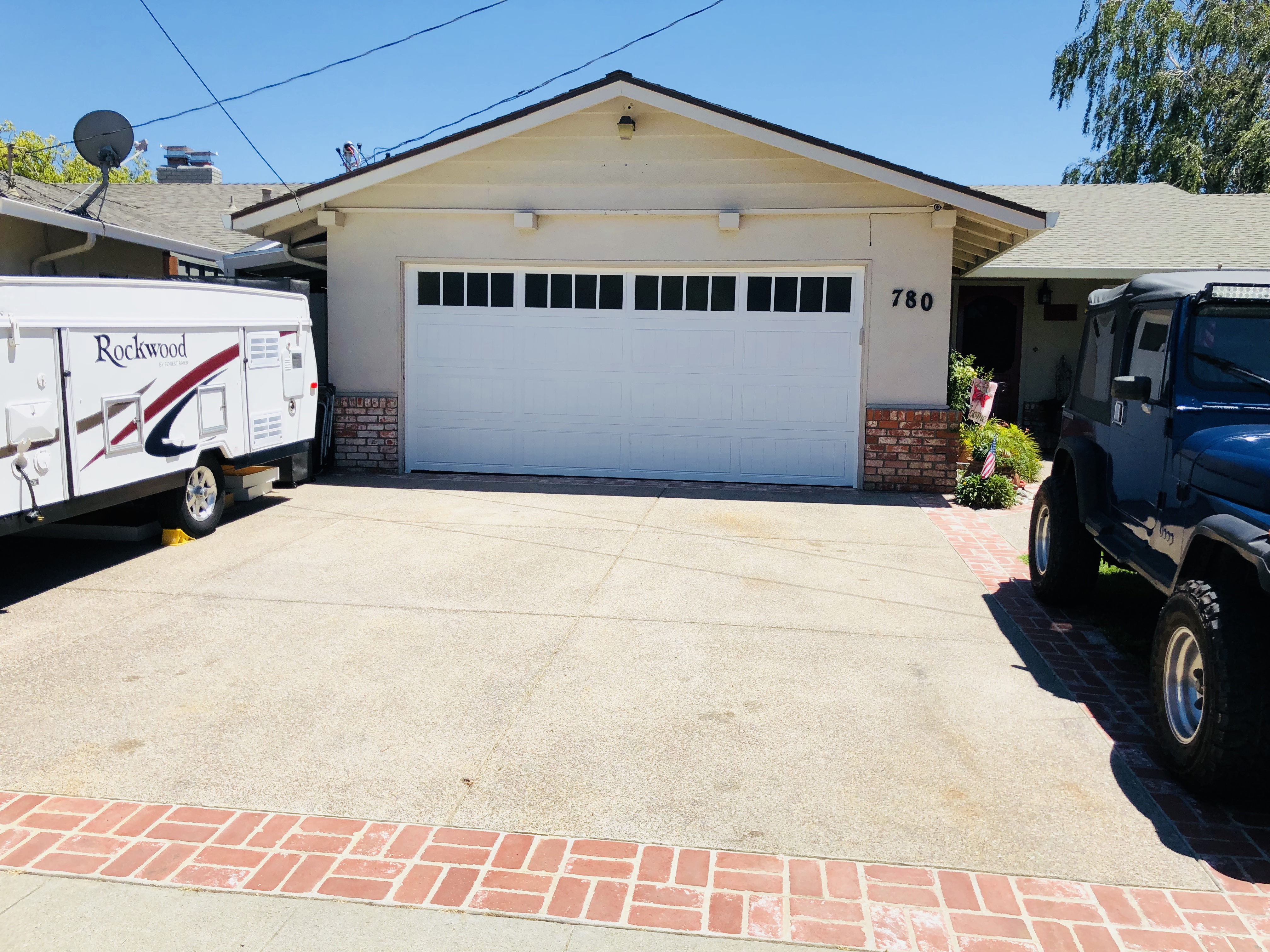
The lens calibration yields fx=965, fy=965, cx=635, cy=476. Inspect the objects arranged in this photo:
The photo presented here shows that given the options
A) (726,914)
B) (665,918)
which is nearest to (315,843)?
(665,918)

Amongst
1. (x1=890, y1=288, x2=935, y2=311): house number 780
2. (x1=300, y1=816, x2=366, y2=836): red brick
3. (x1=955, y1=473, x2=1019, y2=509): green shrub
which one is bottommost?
(x1=300, y1=816, x2=366, y2=836): red brick

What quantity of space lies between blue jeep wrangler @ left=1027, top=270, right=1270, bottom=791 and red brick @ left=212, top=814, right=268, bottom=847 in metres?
3.78

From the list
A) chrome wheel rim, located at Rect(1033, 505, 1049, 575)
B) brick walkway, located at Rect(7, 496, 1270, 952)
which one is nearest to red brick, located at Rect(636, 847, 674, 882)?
brick walkway, located at Rect(7, 496, 1270, 952)

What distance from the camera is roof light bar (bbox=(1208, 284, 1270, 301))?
5.02 m

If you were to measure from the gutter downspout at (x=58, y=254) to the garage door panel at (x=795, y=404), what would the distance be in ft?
24.8

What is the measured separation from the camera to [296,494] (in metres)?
10.8

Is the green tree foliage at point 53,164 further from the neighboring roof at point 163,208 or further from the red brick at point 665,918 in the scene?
the red brick at point 665,918

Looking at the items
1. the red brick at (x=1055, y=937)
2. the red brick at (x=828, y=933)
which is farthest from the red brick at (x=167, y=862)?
the red brick at (x=1055, y=937)

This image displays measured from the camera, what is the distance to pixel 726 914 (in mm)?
3260

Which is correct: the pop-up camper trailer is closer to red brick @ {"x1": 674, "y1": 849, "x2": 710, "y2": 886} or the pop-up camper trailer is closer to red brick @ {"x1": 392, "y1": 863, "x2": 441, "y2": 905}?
red brick @ {"x1": 392, "y1": 863, "x2": 441, "y2": 905}

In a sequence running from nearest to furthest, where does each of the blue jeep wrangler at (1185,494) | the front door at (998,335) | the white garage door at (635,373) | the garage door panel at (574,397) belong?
the blue jeep wrangler at (1185,494) → the white garage door at (635,373) → the garage door panel at (574,397) → the front door at (998,335)

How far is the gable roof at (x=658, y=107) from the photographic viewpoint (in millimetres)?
10469

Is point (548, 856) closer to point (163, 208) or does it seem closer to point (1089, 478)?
point (1089, 478)

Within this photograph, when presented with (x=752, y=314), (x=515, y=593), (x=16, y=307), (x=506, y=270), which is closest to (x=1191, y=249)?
(x=752, y=314)
